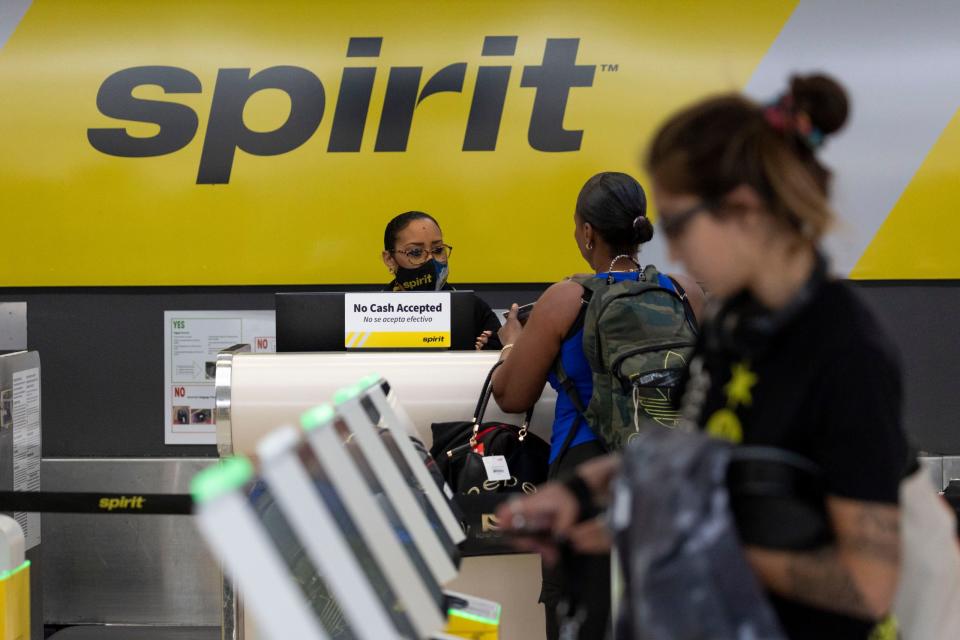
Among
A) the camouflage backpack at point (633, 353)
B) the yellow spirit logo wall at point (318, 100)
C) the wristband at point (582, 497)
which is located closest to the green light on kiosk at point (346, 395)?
the wristband at point (582, 497)

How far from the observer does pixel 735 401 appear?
1.26 m

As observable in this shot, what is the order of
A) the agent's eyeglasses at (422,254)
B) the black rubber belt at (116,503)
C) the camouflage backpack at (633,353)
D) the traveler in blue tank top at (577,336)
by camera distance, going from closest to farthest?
the camouflage backpack at (633,353) < the traveler in blue tank top at (577,336) < the black rubber belt at (116,503) < the agent's eyeglasses at (422,254)

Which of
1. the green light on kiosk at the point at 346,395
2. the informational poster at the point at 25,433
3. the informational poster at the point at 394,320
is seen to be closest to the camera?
the green light on kiosk at the point at 346,395

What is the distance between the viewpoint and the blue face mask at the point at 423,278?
11.6 feet

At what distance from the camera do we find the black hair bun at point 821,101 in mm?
1208

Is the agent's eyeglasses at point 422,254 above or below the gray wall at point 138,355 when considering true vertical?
above

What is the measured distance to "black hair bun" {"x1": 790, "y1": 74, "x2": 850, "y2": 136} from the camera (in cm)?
121

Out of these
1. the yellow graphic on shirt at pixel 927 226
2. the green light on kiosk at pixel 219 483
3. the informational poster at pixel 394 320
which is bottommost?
→ the green light on kiosk at pixel 219 483

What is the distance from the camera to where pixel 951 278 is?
13.9 feet

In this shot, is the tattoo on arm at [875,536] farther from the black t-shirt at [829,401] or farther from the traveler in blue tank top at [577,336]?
the traveler in blue tank top at [577,336]

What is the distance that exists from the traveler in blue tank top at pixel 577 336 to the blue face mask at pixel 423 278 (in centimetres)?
103

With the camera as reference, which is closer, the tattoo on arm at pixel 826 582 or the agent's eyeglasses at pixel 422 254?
the tattoo on arm at pixel 826 582

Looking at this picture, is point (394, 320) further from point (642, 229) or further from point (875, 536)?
point (875, 536)

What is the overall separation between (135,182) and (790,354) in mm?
3614
